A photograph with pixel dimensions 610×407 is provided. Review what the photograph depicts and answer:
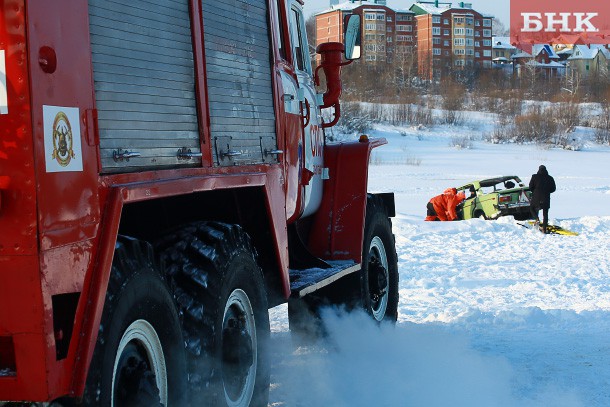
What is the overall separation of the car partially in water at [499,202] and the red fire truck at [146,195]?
15.7m

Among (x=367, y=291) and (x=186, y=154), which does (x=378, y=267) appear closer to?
(x=367, y=291)

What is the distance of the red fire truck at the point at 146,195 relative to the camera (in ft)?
9.33

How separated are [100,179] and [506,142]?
63.5 m

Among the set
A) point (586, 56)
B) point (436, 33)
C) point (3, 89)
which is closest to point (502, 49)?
point (586, 56)

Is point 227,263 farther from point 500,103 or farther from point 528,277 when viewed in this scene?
point 500,103

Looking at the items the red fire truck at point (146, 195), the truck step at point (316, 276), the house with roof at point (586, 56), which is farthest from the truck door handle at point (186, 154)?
the house with roof at point (586, 56)

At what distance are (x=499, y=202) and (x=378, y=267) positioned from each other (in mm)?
14744

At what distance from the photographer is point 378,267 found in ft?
25.2

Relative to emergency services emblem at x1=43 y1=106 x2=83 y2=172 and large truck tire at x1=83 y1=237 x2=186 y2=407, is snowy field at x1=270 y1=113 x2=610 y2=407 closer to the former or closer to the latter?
large truck tire at x1=83 y1=237 x2=186 y2=407

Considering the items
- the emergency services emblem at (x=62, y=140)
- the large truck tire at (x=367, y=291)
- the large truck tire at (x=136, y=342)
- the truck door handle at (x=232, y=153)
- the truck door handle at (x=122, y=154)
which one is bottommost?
the large truck tire at (x=367, y=291)

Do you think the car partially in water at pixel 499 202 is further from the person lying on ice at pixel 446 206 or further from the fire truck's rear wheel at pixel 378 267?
the fire truck's rear wheel at pixel 378 267

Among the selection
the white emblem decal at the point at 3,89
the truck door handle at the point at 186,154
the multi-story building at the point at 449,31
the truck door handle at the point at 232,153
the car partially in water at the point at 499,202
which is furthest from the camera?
the multi-story building at the point at 449,31

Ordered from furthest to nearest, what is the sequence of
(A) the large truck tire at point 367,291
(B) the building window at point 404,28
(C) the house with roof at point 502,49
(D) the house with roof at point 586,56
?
(C) the house with roof at point 502,49
(D) the house with roof at point 586,56
(B) the building window at point 404,28
(A) the large truck tire at point 367,291

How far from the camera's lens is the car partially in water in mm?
21516
